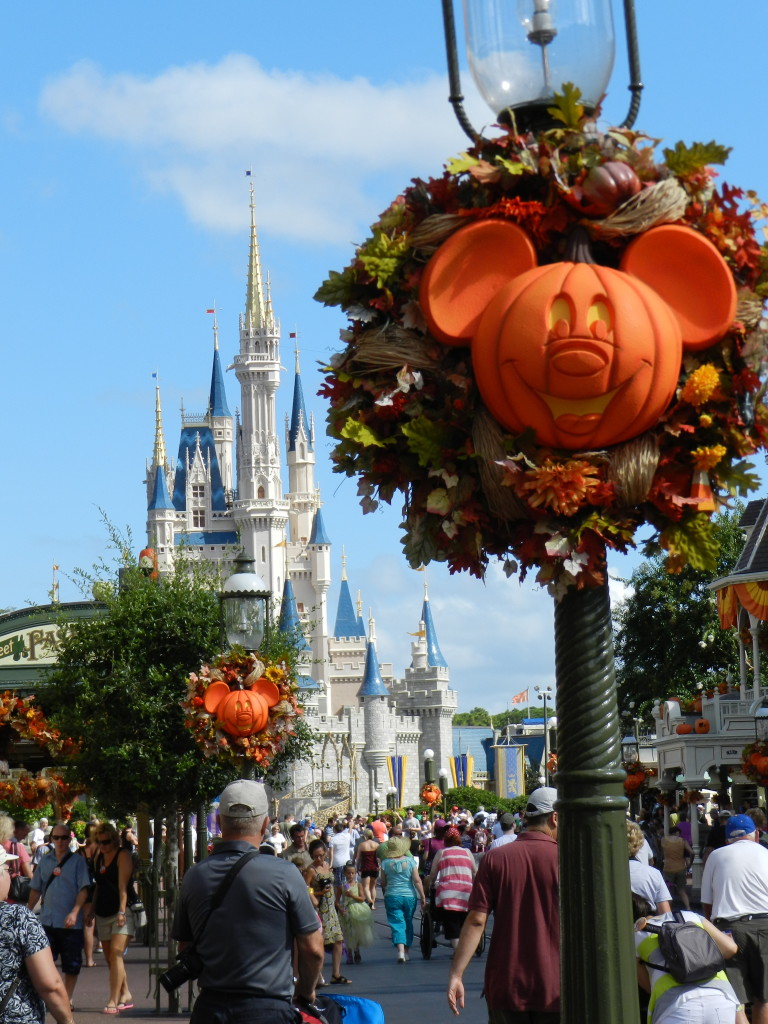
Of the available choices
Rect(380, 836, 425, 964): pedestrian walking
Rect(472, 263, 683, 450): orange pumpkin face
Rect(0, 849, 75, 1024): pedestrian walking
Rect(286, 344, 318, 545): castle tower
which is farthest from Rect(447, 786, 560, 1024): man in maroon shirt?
Rect(286, 344, 318, 545): castle tower

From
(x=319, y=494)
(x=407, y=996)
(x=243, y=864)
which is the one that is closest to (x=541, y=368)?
(x=243, y=864)

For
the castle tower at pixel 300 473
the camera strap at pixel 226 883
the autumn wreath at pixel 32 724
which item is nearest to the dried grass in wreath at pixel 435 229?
the camera strap at pixel 226 883

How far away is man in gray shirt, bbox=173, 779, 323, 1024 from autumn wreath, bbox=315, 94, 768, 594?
173cm

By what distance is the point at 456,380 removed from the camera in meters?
3.98

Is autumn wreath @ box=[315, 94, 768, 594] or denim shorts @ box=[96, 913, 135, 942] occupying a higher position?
autumn wreath @ box=[315, 94, 768, 594]

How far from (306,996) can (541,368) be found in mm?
2819

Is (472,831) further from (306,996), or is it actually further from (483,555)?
(483,555)

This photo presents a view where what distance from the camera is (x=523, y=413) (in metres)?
3.89

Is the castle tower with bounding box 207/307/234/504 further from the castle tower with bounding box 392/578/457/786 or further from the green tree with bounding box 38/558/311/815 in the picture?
the green tree with bounding box 38/558/311/815

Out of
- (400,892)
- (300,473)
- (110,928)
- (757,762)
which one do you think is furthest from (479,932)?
(300,473)

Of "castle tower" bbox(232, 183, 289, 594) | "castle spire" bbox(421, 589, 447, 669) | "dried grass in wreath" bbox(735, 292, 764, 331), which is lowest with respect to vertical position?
"dried grass in wreath" bbox(735, 292, 764, 331)

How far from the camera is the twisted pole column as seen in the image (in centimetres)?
388

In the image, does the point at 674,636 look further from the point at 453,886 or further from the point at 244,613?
the point at 244,613

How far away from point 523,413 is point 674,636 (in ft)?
140
